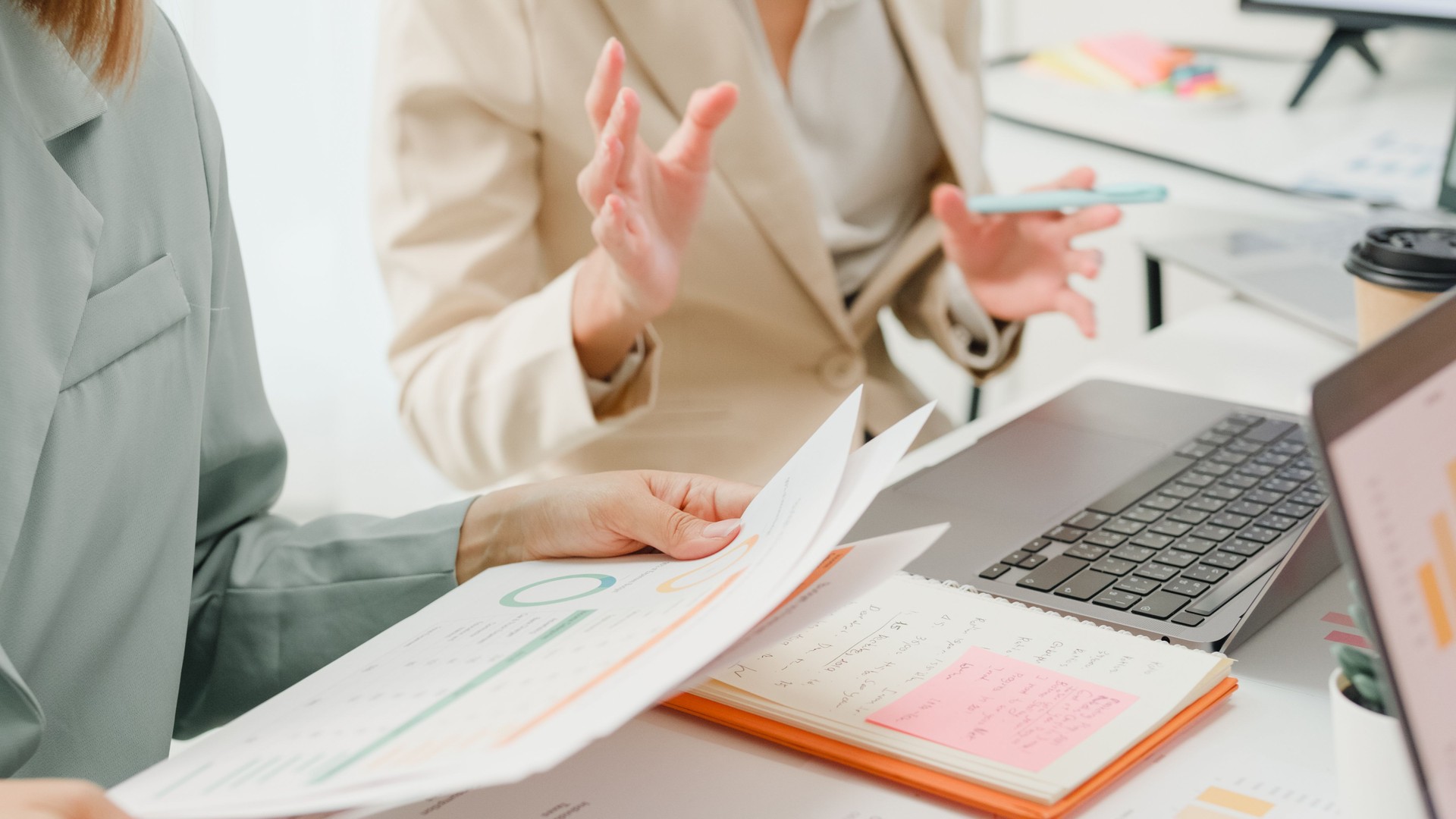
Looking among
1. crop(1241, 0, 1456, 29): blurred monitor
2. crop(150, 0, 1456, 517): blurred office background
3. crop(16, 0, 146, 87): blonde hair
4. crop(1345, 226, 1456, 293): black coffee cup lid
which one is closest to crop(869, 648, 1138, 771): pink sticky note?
crop(1345, 226, 1456, 293): black coffee cup lid

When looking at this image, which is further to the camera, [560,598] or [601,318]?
[601,318]

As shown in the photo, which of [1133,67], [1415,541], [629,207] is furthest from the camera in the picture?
[1133,67]

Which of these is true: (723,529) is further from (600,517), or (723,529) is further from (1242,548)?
(1242,548)

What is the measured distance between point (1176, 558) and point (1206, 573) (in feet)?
0.07

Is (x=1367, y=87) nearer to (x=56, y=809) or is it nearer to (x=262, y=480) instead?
(x=262, y=480)

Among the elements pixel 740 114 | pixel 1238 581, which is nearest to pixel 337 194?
pixel 740 114

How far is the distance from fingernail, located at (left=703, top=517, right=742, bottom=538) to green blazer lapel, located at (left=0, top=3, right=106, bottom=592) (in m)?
0.29

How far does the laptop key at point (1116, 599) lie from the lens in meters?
0.64

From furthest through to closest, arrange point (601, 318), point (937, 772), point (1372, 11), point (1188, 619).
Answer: point (1372, 11)
point (601, 318)
point (1188, 619)
point (937, 772)

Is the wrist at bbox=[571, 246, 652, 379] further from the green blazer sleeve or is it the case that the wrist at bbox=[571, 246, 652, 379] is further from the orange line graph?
the orange line graph

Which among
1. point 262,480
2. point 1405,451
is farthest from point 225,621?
point 1405,451

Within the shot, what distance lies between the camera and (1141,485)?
2.56 feet

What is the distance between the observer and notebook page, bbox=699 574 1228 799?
1.69 ft

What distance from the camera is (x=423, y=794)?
36 cm
